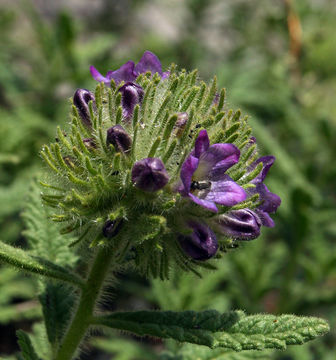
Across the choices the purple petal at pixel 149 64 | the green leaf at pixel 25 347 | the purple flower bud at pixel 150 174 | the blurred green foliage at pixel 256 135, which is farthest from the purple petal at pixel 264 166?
the blurred green foliage at pixel 256 135

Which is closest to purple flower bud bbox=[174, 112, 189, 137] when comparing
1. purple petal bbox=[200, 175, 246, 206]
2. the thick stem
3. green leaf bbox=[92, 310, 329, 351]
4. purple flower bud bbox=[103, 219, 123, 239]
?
purple petal bbox=[200, 175, 246, 206]

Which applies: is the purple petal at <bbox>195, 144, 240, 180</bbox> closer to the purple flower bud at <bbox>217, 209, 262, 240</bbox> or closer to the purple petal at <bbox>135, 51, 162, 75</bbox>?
the purple flower bud at <bbox>217, 209, 262, 240</bbox>

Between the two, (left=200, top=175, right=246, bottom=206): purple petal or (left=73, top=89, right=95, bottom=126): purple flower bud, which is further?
(left=73, top=89, right=95, bottom=126): purple flower bud

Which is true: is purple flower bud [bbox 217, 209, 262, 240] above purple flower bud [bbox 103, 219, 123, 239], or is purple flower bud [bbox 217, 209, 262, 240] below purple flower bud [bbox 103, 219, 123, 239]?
above

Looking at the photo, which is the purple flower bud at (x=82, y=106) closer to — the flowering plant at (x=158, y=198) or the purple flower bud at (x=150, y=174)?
the flowering plant at (x=158, y=198)

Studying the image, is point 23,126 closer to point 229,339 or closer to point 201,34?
point 229,339

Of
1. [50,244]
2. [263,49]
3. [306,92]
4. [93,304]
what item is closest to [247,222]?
[93,304]

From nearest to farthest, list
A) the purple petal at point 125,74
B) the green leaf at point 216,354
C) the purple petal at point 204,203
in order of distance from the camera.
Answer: the purple petal at point 204,203, the purple petal at point 125,74, the green leaf at point 216,354
